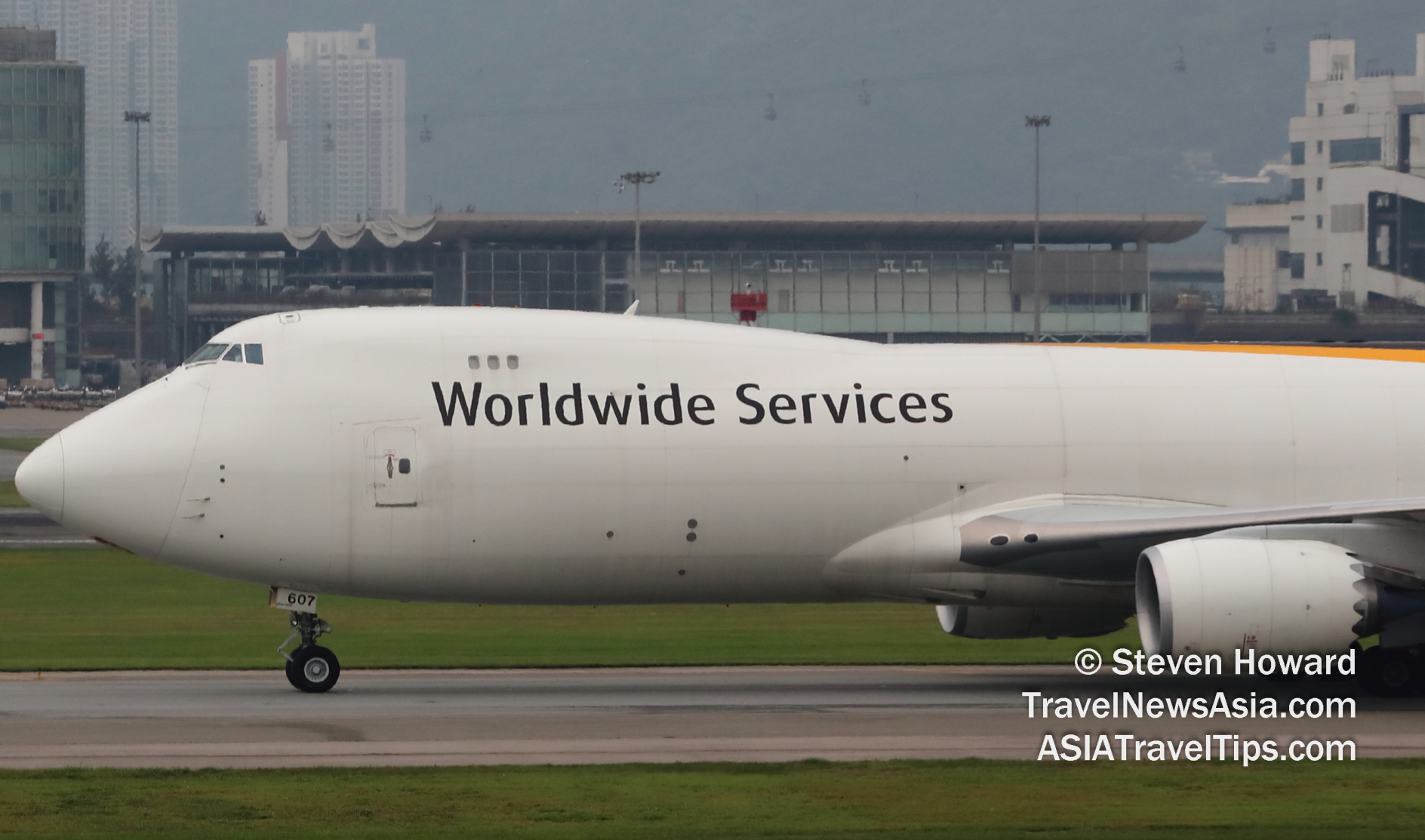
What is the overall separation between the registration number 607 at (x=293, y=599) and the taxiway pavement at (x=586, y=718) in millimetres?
1150

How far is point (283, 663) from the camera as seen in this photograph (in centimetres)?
2897

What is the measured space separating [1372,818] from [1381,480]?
401 inches

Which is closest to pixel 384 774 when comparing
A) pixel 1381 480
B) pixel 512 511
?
pixel 512 511

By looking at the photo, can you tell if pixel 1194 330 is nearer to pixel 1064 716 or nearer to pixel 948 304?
pixel 948 304

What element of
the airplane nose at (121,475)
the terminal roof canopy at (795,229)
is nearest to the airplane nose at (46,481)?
the airplane nose at (121,475)

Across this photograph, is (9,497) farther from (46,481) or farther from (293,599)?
(46,481)

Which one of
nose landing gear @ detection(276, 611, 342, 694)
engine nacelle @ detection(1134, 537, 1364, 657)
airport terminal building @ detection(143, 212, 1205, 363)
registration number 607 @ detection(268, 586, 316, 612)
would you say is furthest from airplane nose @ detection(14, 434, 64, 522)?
airport terminal building @ detection(143, 212, 1205, 363)

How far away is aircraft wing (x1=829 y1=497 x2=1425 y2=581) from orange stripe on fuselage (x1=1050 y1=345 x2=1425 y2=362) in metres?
2.68

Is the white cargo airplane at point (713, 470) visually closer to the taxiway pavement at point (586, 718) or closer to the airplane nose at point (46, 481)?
the airplane nose at point (46, 481)

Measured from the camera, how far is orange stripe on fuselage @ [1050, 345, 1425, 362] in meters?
27.7

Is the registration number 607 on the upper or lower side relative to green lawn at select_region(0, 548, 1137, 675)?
upper

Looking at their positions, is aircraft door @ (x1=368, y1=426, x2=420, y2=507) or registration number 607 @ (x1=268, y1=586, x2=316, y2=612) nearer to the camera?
aircraft door @ (x1=368, y1=426, x2=420, y2=507)

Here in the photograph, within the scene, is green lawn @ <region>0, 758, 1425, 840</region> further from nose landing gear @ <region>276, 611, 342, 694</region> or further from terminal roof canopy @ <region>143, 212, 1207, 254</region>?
terminal roof canopy @ <region>143, 212, 1207, 254</region>

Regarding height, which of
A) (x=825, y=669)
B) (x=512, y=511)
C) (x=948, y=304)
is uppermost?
(x=948, y=304)
